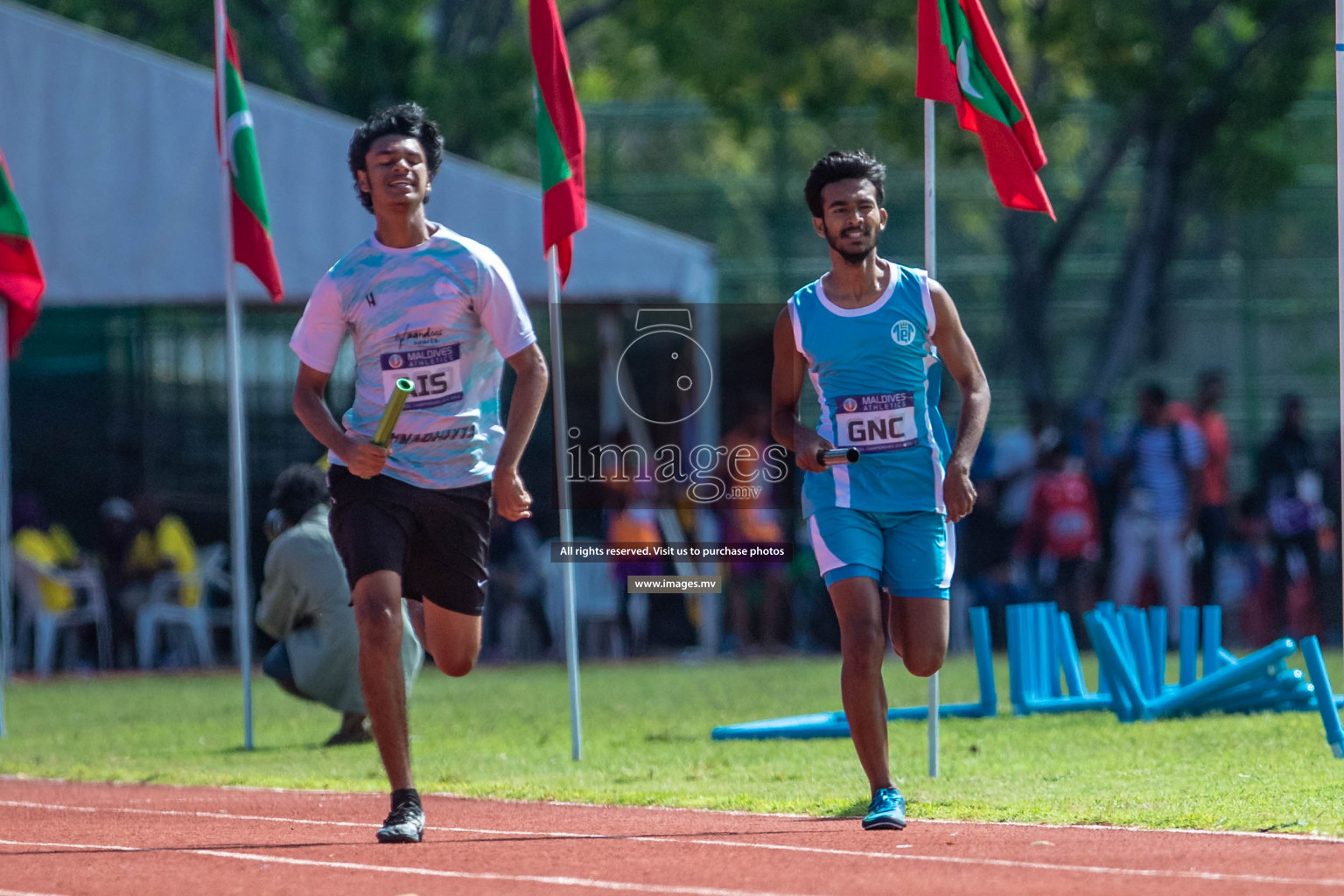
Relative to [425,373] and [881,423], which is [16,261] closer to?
[425,373]

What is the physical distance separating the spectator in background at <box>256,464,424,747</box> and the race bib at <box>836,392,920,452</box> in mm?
4589

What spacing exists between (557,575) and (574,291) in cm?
269

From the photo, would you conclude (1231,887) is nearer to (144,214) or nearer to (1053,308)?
(144,214)

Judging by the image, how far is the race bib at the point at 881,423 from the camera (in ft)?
23.5

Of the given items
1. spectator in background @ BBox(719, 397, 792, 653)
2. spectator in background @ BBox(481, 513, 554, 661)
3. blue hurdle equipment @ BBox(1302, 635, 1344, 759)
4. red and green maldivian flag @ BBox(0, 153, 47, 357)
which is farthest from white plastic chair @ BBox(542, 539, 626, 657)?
blue hurdle equipment @ BBox(1302, 635, 1344, 759)

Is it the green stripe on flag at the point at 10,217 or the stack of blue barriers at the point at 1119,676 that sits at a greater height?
the green stripe on flag at the point at 10,217

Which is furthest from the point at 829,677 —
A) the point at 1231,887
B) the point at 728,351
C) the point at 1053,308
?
the point at 1231,887

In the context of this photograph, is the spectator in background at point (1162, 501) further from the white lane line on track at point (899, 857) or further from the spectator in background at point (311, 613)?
the white lane line on track at point (899, 857)

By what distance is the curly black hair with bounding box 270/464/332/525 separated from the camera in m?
Answer: 11.3

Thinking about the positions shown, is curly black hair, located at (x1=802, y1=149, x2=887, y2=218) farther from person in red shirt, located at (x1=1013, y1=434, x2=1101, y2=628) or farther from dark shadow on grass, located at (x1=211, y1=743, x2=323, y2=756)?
person in red shirt, located at (x1=1013, y1=434, x2=1101, y2=628)

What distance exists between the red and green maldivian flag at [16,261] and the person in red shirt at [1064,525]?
8.63 meters

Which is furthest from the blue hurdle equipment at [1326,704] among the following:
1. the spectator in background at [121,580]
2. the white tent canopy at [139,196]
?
the spectator in background at [121,580]

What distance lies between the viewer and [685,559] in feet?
42.3

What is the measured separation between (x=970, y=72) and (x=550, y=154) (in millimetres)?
2509
